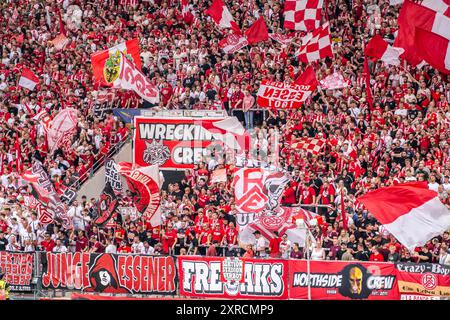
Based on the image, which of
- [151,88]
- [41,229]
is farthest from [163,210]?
[151,88]

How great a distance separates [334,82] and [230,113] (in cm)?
308

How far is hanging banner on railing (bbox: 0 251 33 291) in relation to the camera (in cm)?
1820

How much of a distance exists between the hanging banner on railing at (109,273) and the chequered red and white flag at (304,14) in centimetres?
1118

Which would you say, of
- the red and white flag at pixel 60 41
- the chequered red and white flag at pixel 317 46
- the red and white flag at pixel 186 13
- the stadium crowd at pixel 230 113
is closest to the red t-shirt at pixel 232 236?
the stadium crowd at pixel 230 113

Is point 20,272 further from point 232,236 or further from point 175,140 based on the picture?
point 175,140

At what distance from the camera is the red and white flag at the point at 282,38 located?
26016mm

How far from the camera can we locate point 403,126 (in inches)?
837

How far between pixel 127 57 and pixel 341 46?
6.23 metres

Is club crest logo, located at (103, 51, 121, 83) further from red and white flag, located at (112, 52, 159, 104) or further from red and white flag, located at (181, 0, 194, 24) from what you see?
red and white flag, located at (181, 0, 194, 24)

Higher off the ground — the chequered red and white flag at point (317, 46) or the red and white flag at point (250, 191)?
the chequered red and white flag at point (317, 46)

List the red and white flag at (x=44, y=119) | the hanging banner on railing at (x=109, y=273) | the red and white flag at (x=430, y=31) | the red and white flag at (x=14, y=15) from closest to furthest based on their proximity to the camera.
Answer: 1. the hanging banner on railing at (x=109, y=273)
2. the red and white flag at (x=430, y=31)
3. the red and white flag at (x=44, y=119)
4. the red and white flag at (x=14, y=15)

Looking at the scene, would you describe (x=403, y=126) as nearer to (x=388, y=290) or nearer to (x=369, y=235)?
(x=369, y=235)

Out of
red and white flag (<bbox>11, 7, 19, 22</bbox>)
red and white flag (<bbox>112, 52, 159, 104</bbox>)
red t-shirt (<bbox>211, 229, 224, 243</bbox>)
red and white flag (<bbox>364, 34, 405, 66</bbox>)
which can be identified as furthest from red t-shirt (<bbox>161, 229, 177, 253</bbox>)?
red and white flag (<bbox>11, 7, 19, 22</bbox>)

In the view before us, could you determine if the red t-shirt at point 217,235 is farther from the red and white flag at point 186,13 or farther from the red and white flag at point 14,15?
the red and white flag at point 14,15
